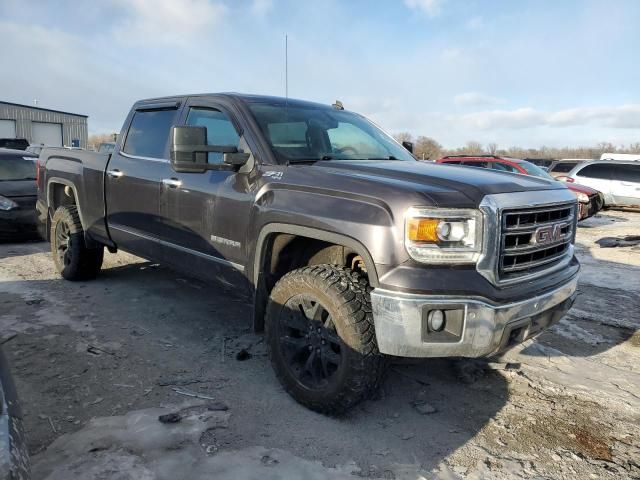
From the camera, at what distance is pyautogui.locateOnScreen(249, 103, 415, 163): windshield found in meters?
3.62

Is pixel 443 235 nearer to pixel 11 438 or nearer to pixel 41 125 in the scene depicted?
pixel 11 438

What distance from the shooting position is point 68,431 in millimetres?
2826

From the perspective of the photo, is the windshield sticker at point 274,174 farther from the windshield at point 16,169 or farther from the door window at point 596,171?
the door window at point 596,171

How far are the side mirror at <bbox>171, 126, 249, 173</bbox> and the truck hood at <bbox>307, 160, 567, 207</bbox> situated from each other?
57 centimetres

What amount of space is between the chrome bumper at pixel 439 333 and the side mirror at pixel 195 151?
1.44 meters

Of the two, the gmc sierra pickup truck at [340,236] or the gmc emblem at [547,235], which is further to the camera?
the gmc emblem at [547,235]

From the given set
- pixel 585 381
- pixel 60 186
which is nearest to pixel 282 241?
pixel 585 381

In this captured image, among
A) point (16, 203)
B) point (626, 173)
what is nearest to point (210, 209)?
point (16, 203)

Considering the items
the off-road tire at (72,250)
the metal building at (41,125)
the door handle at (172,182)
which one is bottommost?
the off-road tire at (72,250)

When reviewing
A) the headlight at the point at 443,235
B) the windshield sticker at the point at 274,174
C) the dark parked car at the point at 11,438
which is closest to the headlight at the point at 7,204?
the windshield sticker at the point at 274,174

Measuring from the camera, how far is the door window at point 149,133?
443 centimetres

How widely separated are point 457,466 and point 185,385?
1.82 metres

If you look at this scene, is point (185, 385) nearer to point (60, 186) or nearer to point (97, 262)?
point (97, 262)

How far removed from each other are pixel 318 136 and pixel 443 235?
5.43ft
